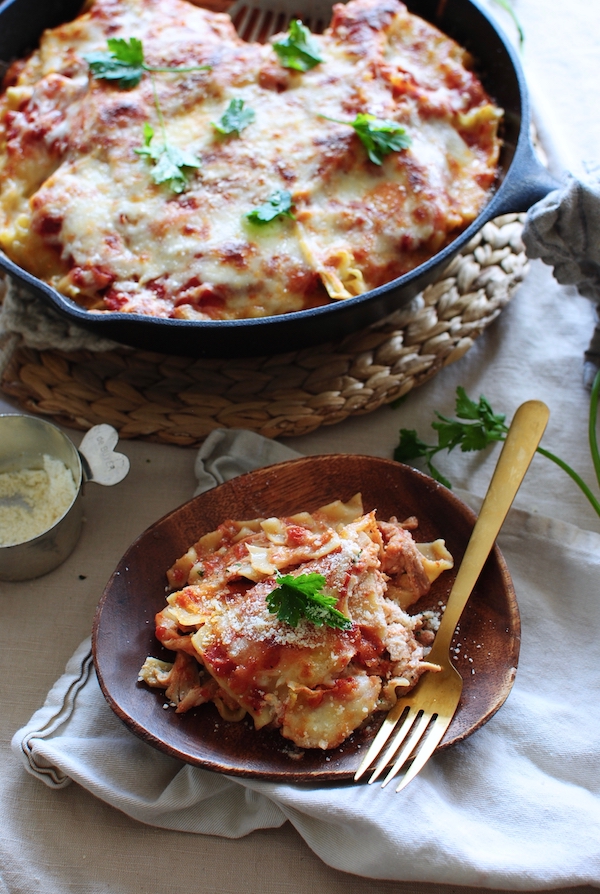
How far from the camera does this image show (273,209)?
250 cm

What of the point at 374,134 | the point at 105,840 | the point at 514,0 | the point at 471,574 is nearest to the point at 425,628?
the point at 471,574

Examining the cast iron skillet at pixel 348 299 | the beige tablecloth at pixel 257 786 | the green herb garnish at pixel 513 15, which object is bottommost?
the beige tablecloth at pixel 257 786

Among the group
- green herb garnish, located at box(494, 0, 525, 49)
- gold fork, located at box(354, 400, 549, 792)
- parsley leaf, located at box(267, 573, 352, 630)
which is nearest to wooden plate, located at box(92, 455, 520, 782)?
gold fork, located at box(354, 400, 549, 792)

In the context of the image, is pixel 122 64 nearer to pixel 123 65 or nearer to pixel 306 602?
pixel 123 65

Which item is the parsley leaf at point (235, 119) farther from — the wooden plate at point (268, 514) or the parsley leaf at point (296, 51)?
the wooden plate at point (268, 514)

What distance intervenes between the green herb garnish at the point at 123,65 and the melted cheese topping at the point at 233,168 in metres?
0.03

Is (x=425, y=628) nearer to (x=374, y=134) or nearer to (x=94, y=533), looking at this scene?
(x=94, y=533)

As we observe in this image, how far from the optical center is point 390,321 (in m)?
2.84

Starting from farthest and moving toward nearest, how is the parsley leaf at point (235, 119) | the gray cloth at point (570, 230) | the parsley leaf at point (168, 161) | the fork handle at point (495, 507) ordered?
the parsley leaf at point (235, 119) → the parsley leaf at point (168, 161) → the gray cloth at point (570, 230) → the fork handle at point (495, 507)

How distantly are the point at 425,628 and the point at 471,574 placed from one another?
0.63 ft

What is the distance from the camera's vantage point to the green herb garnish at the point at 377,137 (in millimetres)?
2590

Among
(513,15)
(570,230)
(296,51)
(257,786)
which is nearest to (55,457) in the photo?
(257,786)

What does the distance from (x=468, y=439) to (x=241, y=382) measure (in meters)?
0.76

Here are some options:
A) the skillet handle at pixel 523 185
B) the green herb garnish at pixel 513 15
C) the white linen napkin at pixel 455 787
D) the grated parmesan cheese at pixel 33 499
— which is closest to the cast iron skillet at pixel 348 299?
the skillet handle at pixel 523 185
